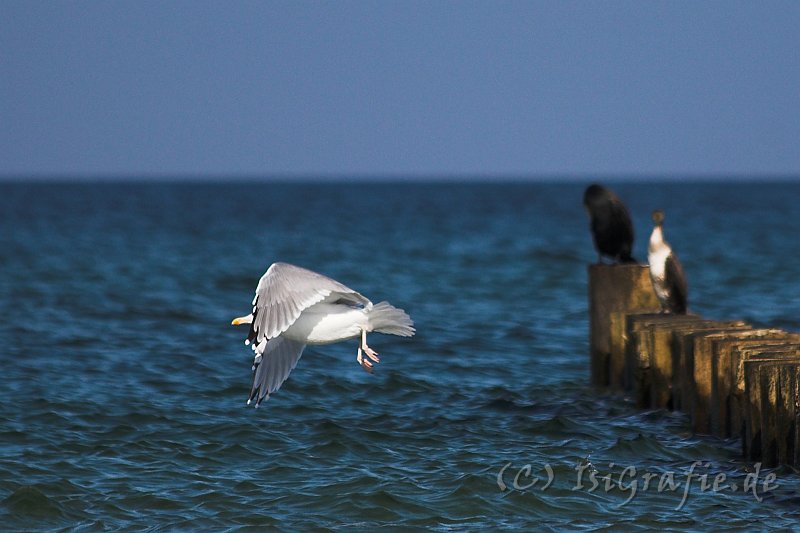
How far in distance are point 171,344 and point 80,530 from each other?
742cm

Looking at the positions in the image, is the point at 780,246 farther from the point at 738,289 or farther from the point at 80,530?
the point at 80,530

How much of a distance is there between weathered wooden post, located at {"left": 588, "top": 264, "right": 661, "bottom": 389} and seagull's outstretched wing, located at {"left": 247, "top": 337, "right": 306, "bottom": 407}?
346 cm

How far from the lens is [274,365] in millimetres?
9352

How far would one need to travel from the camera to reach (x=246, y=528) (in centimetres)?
786

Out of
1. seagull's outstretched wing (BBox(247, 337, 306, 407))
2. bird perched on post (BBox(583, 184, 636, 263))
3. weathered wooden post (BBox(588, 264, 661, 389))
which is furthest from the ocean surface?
bird perched on post (BBox(583, 184, 636, 263))

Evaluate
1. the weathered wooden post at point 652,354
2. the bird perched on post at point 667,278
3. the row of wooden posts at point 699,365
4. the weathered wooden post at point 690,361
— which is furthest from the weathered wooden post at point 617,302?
the weathered wooden post at point 690,361

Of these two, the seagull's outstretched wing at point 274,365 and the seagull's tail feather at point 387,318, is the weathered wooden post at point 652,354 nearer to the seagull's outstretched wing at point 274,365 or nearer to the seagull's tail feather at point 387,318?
the seagull's tail feather at point 387,318

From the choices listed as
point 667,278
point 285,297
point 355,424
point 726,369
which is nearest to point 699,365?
point 726,369

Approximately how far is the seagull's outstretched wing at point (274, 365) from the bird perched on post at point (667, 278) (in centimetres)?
358

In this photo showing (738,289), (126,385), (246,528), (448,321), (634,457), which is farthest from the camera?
(738,289)

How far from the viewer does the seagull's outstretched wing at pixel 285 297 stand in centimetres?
803

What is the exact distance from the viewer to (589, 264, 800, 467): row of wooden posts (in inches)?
332

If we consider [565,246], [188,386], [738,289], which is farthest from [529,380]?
[565,246]

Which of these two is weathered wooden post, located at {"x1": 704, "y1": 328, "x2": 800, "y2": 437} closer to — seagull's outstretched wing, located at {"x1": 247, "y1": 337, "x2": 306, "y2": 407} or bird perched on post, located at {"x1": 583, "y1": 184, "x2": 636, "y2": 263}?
bird perched on post, located at {"x1": 583, "y1": 184, "x2": 636, "y2": 263}
